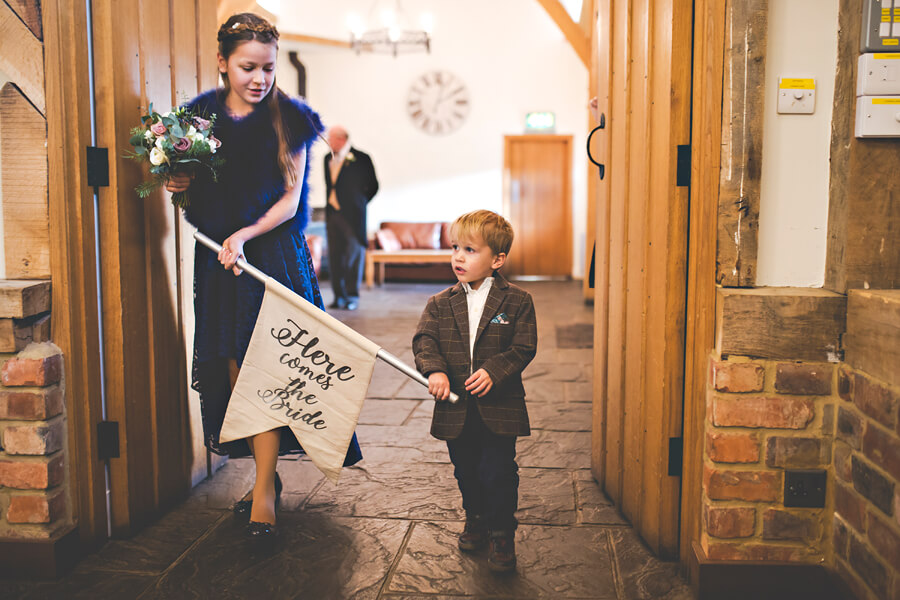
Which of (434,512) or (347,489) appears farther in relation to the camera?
(347,489)

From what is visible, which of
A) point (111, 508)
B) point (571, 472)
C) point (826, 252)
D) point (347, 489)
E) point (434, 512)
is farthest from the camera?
point (571, 472)

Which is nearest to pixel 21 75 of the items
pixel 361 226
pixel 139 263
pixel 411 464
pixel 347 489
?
pixel 139 263

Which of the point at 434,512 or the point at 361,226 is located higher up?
the point at 361,226

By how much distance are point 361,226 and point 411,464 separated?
13.9 ft

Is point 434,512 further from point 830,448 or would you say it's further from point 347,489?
point 830,448

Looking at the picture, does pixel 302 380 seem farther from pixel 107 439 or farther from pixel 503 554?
pixel 503 554

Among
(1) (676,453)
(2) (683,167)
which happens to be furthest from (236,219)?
(1) (676,453)

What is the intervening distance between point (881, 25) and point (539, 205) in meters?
9.05

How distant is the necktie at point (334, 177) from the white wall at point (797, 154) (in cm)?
531

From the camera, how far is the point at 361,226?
22.4ft

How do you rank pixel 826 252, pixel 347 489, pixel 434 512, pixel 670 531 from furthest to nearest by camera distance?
pixel 347 489, pixel 434 512, pixel 670 531, pixel 826 252

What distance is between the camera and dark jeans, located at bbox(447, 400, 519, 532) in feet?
6.46

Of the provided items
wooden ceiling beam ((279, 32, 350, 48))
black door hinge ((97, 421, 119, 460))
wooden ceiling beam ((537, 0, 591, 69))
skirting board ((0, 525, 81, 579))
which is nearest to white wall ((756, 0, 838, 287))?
black door hinge ((97, 421, 119, 460))

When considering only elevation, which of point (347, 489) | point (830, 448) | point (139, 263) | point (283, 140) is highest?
point (283, 140)
